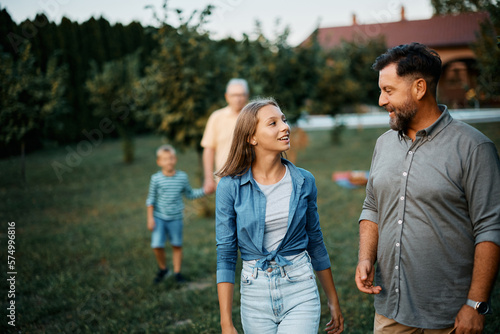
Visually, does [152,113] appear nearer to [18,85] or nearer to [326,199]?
[18,85]

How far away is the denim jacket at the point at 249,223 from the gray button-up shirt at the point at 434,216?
1.38ft

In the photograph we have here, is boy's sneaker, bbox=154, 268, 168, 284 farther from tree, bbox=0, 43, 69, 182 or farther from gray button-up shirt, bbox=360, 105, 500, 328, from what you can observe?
gray button-up shirt, bbox=360, 105, 500, 328

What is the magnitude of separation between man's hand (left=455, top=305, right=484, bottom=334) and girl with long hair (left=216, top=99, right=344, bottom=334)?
69 cm

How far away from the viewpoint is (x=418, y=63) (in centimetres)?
206

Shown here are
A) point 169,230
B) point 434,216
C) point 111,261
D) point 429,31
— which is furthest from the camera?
point 429,31

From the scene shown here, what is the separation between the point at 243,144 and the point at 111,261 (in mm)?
4434

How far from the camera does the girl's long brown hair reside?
2432mm

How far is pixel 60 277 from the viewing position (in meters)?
5.32

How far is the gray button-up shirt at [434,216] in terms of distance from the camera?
6.19 feet

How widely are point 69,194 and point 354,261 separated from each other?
8.44 m

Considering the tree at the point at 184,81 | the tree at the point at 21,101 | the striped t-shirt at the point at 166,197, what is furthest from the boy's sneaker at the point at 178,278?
the tree at the point at 184,81

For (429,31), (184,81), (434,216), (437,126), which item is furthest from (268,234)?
(429,31)

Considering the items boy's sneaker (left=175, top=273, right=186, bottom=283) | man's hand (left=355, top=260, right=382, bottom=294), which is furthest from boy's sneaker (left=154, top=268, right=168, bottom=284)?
man's hand (left=355, top=260, right=382, bottom=294)

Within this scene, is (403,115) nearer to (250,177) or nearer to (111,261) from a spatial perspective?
(250,177)
